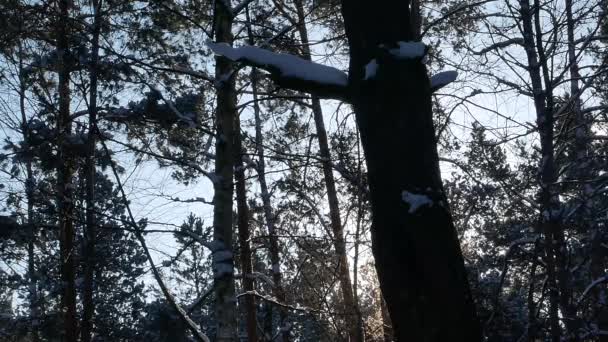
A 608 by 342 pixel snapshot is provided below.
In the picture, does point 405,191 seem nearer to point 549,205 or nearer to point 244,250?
point 549,205

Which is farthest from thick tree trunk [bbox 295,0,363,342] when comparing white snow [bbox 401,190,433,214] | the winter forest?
white snow [bbox 401,190,433,214]

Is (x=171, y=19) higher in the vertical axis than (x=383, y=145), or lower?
higher

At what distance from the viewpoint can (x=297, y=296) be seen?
36.8 ft

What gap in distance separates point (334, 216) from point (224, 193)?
544 centimetres

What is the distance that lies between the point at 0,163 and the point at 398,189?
27.8ft

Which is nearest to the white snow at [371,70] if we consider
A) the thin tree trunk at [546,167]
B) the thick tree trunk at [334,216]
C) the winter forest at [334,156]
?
the winter forest at [334,156]

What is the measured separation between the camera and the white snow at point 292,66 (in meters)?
2.62

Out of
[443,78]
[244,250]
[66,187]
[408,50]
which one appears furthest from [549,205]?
[66,187]

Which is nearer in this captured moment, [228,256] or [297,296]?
[228,256]

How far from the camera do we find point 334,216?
11359 mm

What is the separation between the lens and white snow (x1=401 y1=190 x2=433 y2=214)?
2.33m

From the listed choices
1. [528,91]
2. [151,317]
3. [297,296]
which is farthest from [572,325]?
[151,317]

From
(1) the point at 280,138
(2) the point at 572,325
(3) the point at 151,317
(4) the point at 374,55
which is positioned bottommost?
(2) the point at 572,325

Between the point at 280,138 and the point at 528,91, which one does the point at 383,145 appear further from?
the point at 280,138
